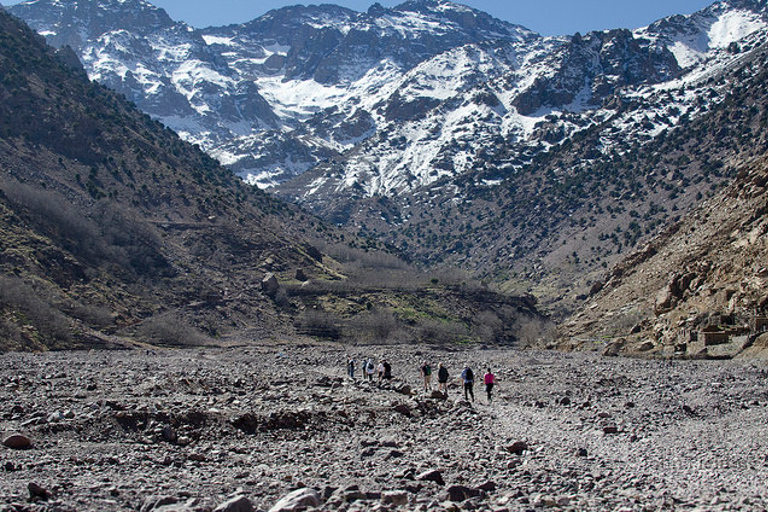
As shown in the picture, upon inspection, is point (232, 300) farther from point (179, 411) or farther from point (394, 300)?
point (179, 411)

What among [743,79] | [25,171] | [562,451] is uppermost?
[743,79]

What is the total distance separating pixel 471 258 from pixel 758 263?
130540 millimetres

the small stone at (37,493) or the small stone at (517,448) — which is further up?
the small stone at (37,493)

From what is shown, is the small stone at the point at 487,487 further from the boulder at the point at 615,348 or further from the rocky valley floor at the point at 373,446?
the boulder at the point at 615,348

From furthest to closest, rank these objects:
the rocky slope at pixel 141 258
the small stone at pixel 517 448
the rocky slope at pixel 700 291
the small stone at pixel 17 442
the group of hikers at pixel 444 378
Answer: the rocky slope at pixel 141 258
the rocky slope at pixel 700 291
the group of hikers at pixel 444 378
the small stone at pixel 517 448
the small stone at pixel 17 442

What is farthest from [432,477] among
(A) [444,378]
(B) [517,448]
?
(A) [444,378]

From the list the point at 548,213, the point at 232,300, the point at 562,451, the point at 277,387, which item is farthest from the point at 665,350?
the point at 548,213

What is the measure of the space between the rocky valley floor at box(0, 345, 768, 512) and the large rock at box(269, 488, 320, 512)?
0.04 metres

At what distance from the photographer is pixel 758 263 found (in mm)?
35969

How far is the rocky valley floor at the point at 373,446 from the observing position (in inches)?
417

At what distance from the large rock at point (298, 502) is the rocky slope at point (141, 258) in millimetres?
42106

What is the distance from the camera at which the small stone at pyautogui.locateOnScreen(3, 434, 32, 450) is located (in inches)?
523

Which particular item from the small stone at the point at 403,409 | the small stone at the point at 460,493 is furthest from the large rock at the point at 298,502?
the small stone at the point at 403,409

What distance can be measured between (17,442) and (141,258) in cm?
6858
